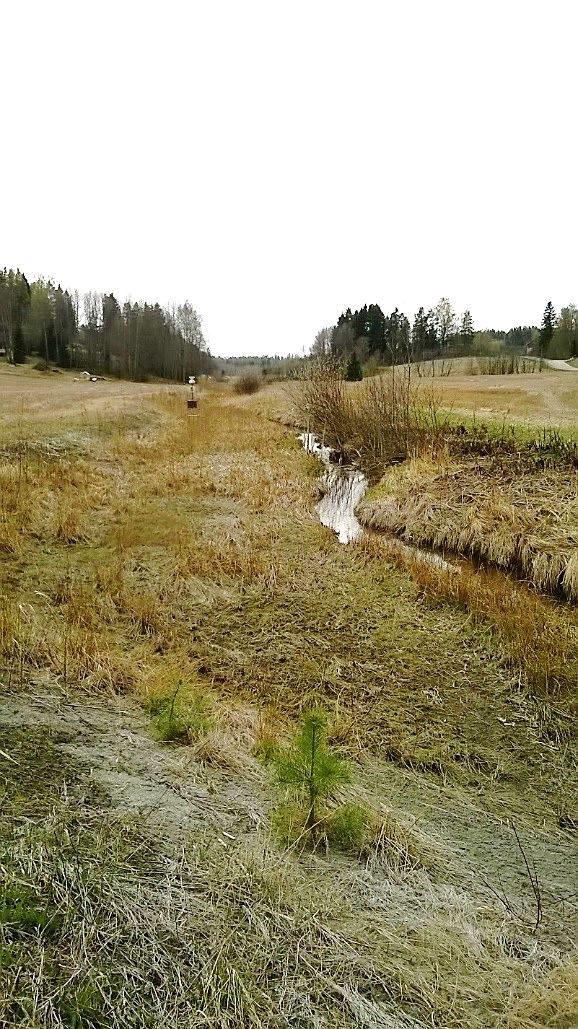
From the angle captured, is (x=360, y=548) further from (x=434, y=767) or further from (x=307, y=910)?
(x=307, y=910)

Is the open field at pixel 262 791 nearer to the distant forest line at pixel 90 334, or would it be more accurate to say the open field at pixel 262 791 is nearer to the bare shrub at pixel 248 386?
the bare shrub at pixel 248 386

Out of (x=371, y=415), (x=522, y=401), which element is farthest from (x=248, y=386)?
(x=371, y=415)

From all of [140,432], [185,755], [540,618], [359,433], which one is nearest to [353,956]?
[185,755]

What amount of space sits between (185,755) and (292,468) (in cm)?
1020

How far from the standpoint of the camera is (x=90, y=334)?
55844mm

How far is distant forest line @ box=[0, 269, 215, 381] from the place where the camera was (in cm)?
4994

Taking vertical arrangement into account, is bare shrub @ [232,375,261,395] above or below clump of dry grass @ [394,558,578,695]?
above

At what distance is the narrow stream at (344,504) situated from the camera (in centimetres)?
766

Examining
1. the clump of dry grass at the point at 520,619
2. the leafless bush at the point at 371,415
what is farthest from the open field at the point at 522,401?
the clump of dry grass at the point at 520,619

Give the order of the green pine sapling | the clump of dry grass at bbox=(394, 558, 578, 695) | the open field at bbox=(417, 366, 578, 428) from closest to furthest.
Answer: the green pine sapling
the clump of dry grass at bbox=(394, 558, 578, 695)
the open field at bbox=(417, 366, 578, 428)

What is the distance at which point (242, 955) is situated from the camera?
1670 mm

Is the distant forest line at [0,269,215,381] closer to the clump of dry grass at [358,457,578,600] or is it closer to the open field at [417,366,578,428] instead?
the open field at [417,366,578,428]

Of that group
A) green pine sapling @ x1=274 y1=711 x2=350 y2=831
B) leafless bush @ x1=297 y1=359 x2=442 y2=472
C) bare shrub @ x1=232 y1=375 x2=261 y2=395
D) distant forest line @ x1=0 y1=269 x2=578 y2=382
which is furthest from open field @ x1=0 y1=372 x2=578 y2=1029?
distant forest line @ x1=0 y1=269 x2=578 y2=382

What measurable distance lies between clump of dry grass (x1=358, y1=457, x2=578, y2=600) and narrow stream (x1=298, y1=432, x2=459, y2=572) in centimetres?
31
